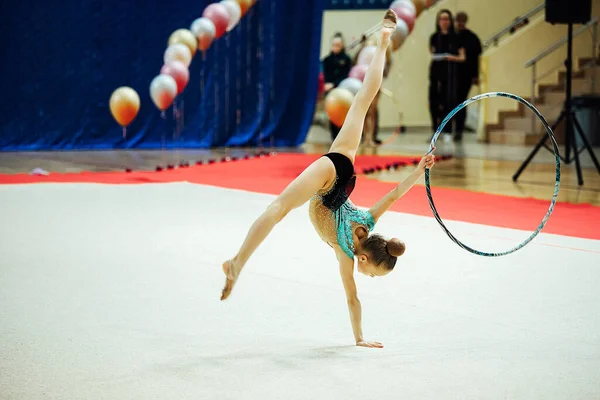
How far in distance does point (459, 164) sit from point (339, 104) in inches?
76.2

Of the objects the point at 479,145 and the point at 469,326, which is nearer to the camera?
the point at 469,326

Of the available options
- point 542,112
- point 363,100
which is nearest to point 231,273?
point 363,100

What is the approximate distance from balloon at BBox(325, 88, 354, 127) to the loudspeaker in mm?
1990

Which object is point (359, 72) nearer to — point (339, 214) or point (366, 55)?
point (366, 55)

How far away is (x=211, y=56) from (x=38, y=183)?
4.50 m

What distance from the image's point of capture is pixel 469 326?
3.31 meters

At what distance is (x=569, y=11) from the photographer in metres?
6.99

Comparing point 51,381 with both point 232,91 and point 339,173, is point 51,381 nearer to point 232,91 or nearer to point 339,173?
point 339,173

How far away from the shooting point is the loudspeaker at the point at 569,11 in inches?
274

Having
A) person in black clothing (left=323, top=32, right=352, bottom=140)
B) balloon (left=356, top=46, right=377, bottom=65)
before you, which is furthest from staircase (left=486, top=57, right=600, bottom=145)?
balloon (left=356, top=46, right=377, bottom=65)

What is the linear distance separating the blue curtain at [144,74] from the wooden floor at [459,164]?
19.4 inches

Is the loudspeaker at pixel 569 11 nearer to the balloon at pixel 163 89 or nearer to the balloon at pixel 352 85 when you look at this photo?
the balloon at pixel 352 85

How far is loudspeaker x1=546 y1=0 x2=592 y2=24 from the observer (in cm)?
697

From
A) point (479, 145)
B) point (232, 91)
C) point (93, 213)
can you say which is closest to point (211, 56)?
point (232, 91)
